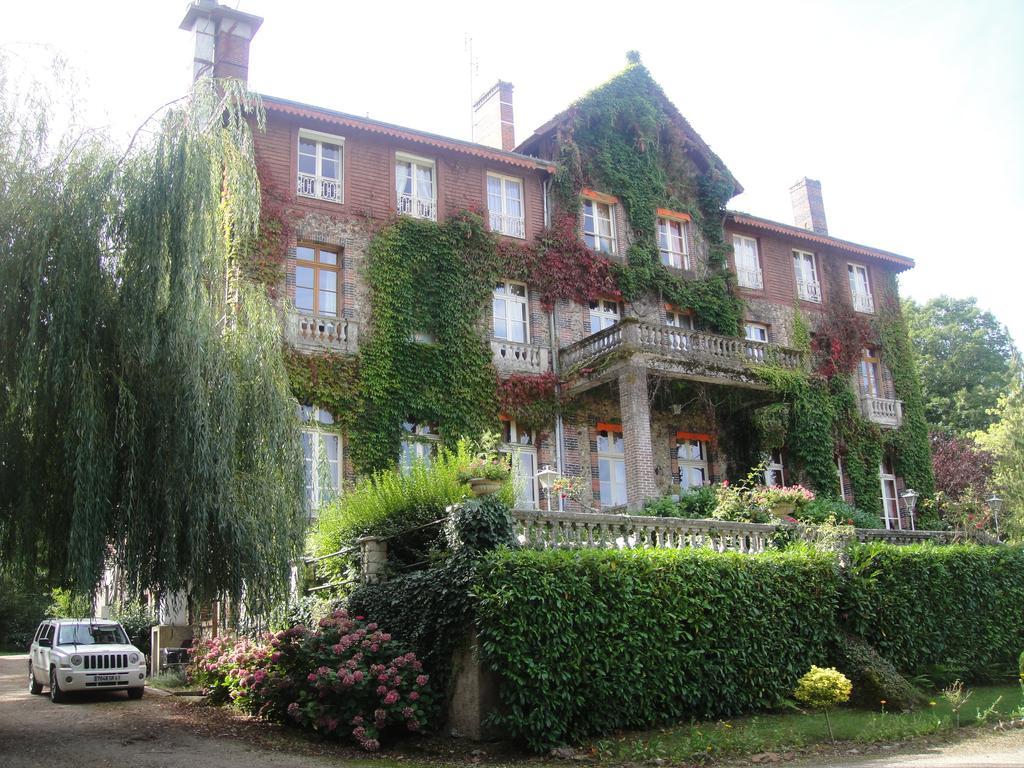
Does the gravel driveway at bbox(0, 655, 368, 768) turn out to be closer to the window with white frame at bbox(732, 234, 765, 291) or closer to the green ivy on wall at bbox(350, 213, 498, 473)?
the green ivy on wall at bbox(350, 213, 498, 473)

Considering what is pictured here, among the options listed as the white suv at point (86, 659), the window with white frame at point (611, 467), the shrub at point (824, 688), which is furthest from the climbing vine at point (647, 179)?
the white suv at point (86, 659)

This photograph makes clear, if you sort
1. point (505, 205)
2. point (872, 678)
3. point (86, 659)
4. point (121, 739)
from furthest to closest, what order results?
point (505, 205)
point (86, 659)
point (872, 678)
point (121, 739)

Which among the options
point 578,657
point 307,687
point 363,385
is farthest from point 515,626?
point 363,385

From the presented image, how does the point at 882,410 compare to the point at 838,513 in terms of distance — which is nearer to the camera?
the point at 838,513

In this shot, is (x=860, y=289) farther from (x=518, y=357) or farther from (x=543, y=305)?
(x=518, y=357)

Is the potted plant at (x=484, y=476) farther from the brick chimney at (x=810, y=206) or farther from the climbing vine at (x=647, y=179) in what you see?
the brick chimney at (x=810, y=206)

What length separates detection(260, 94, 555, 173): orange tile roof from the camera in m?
19.5

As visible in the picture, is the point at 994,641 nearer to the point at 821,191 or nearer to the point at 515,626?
the point at 515,626

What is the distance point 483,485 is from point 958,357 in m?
34.9

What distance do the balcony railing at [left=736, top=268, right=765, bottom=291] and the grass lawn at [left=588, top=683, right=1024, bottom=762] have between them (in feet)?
48.2

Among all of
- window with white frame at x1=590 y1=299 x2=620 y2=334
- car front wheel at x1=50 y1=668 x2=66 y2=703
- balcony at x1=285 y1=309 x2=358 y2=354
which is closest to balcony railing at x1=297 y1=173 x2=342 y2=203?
balcony at x1=285 y1=309 x2=358 y2=354

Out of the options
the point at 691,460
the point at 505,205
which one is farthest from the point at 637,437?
the point at 505,205

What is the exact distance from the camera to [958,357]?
40.6 meters

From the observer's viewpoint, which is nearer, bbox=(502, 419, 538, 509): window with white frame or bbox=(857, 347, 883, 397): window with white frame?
bbox=(502, 419, 538, 509): window with white frame
